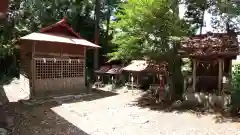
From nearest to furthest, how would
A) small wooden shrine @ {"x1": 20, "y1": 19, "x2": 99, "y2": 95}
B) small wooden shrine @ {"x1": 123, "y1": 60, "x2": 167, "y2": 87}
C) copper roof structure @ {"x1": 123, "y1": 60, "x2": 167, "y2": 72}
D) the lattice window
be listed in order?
small wooden shrine @ {"x1": 20, "y1": 19, "x2": 99, "y2": 95} → the lattice window → copper roof structure @ {"x1": 123, "y1": 60, "x2": 167, "y2": 72} → small wooden shrine @ {"x1": 123, "y1": 60, "x2": 167, "y2": 87}

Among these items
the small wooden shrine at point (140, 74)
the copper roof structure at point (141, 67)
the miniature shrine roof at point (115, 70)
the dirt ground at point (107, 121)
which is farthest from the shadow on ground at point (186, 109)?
the miniature shrine roof at point (115, 70)

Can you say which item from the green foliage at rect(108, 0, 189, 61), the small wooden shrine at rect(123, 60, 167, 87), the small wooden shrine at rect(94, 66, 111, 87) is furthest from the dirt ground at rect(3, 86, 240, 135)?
the small wooden shrine at rect(94, 66, 111, 87)

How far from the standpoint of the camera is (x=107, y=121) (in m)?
9.91

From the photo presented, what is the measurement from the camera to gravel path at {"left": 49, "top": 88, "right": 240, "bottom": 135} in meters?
8.47

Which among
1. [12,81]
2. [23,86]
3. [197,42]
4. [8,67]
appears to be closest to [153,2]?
[197,42]

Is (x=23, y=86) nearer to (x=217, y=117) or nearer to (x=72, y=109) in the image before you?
(x=72, y=109)

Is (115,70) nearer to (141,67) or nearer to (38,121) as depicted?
(141,67)

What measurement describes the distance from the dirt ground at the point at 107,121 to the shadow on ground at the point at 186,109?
11.8 inches

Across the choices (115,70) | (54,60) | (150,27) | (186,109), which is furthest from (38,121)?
(115,70)

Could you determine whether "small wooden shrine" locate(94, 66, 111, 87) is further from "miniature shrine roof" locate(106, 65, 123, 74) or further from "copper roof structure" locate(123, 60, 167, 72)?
"copper roof structure" locate(123, 60, 167, 72)

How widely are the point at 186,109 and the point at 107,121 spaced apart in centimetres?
408

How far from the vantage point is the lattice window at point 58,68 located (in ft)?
47.4

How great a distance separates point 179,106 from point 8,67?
19.9 metres

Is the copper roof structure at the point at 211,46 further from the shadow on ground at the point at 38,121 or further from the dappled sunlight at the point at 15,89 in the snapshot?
the dappled sunlight at the point at 15,89
